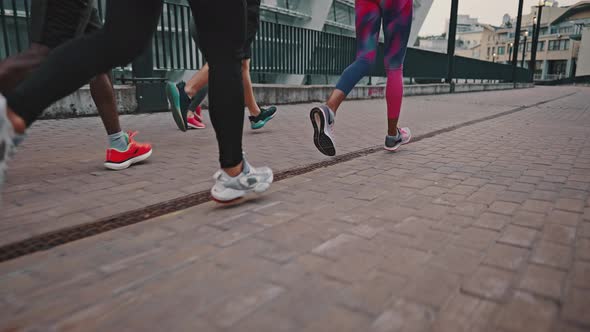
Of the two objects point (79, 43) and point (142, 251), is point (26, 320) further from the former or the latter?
point (79, 43)

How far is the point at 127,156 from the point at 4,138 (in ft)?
5.44

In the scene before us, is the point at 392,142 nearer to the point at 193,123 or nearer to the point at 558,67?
the point at 193,123

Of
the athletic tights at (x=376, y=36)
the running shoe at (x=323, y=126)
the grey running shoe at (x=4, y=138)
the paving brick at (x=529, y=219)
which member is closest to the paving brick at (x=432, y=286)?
the paving brick at (x=529, y=219)

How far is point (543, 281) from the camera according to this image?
4.74ft

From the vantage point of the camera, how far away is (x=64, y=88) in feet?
5.50

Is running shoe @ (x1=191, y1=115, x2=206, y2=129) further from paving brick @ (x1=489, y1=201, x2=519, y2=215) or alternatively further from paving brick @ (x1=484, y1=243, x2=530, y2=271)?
paving brick @ (x1=484, y1=243, x2=530, y2=271)

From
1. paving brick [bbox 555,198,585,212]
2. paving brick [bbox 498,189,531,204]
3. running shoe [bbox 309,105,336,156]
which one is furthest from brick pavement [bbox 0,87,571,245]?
paving brick [bbox 555,198,585,212]

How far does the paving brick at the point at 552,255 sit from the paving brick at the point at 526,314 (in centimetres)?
31

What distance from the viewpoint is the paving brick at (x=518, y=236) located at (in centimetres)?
176

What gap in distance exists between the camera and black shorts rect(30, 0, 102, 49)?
7.64 feet

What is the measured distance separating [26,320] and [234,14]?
1.39 meters

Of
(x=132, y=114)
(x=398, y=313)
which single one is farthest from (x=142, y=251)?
(x=132, y=114)

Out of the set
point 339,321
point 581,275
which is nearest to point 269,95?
point 581,275

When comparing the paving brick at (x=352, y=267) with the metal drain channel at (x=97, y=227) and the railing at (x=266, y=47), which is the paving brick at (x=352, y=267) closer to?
the metal drain channel at (x=97, y=227)
